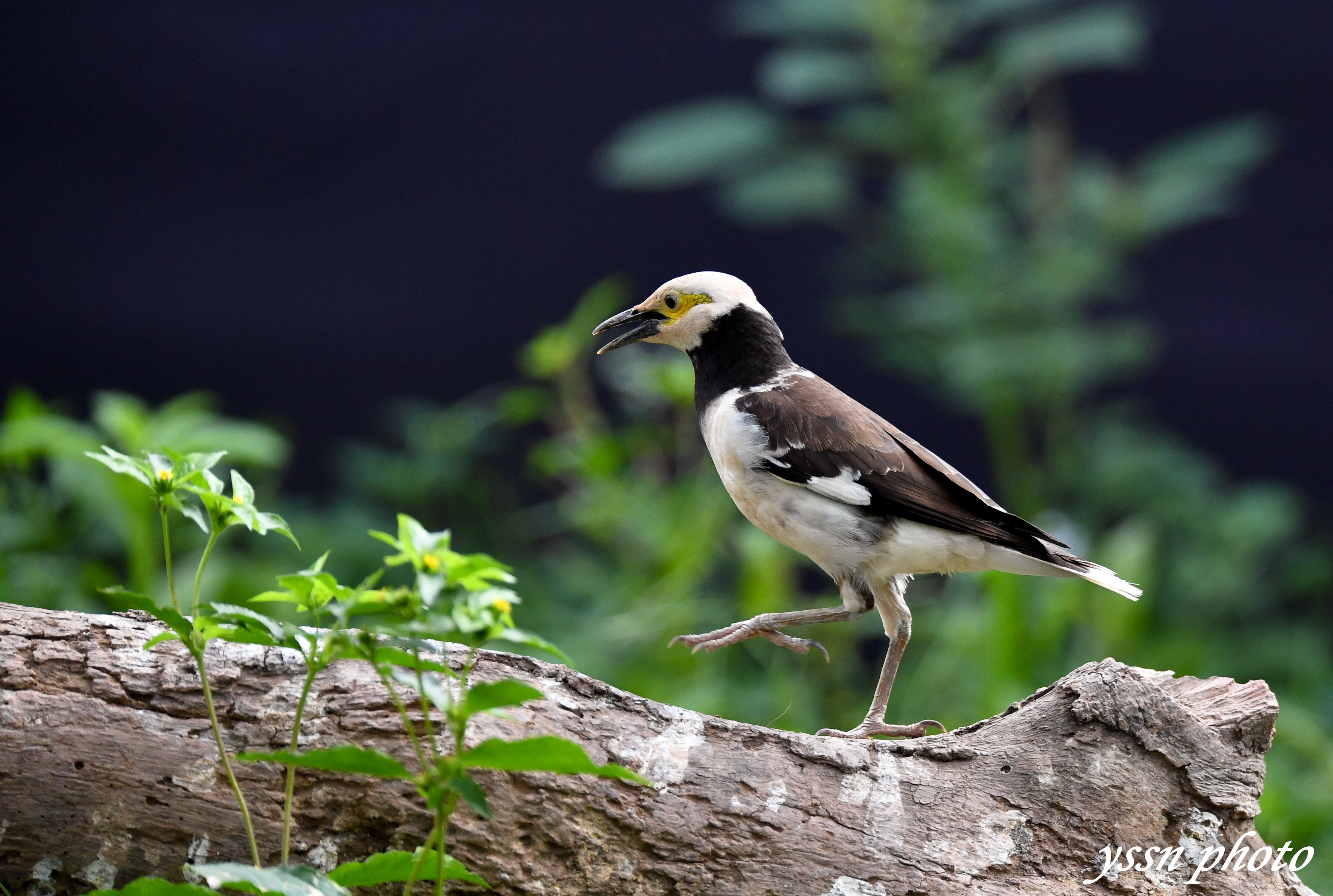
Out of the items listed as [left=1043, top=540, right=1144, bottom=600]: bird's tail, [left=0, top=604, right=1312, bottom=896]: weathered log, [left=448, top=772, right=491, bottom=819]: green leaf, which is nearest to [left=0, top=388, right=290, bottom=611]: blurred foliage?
[left=0, top=604, right=1312, bottom=896]: weathered log

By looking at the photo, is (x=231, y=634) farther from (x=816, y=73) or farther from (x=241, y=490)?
(x=816, y=73)

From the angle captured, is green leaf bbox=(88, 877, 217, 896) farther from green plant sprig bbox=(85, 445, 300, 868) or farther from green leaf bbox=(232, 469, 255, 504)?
green leaf bbox=(232, 469, 255, 504)

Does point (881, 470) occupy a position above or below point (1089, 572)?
above

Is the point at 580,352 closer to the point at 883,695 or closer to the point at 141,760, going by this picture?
the point at 883,695

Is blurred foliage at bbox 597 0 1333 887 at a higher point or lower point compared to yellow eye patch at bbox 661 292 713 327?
higher

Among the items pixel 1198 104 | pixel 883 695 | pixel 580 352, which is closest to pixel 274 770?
pixel 883 695

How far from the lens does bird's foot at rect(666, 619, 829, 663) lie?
2854mm

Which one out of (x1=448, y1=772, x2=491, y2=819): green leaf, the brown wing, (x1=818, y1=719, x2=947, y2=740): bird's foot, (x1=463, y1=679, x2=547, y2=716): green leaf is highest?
the brown wing

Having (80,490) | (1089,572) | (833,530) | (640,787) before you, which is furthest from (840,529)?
(80,490)

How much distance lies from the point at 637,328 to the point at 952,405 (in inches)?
115

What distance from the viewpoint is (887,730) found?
2842 mm

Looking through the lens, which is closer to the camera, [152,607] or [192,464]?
[152,607]

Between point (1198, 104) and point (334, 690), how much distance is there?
5931 millimetres

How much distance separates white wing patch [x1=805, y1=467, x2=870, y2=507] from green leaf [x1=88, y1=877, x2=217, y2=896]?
164 centimetres
